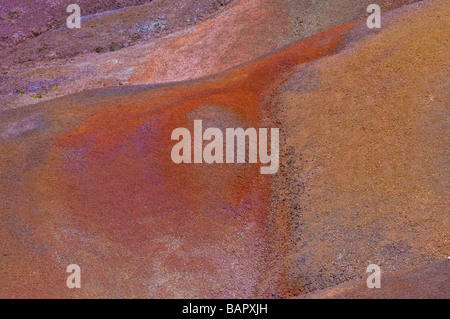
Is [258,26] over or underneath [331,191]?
over

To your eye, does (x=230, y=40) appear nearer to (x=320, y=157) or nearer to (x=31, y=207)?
(x=320, y=157)

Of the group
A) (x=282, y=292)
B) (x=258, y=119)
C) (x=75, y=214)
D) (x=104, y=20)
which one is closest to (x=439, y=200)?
(x=282, y=292)

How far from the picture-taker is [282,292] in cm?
1472

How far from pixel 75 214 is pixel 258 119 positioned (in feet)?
26.5

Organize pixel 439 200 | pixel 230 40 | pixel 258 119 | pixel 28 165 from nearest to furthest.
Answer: pixel 439 200
pixel 28 165
pixel 258 119
pixel 230 40

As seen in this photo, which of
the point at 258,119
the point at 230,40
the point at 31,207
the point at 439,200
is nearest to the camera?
the point at 439,200

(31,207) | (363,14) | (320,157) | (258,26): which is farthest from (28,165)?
(363,14)

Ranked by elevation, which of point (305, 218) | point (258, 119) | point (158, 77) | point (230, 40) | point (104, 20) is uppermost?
point (104, 20)
